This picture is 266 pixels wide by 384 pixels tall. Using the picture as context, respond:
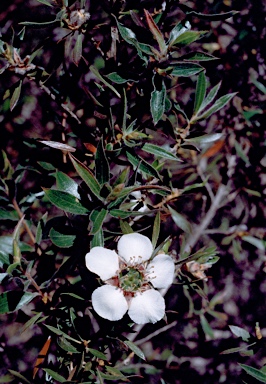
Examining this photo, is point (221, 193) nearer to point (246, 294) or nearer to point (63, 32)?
point (246, 294)

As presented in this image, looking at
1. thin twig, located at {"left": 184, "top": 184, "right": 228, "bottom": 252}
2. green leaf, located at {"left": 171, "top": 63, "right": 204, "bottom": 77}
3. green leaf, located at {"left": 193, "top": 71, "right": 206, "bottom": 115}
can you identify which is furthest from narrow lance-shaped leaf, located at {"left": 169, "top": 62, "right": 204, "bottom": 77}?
thin twig, located at {"left": 184, "top": 184, "right": 228, "bottom": 252}

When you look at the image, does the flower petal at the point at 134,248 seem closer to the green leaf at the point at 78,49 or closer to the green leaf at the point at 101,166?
the green leaf at the point at 101,166

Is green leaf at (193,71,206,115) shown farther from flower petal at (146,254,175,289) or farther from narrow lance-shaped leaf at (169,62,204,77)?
flower petal at (146,254,175,289)

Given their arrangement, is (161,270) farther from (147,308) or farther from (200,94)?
(200,94)

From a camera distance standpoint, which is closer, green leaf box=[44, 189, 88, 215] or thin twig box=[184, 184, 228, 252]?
green leaf box=[44, 189, 88, 215]

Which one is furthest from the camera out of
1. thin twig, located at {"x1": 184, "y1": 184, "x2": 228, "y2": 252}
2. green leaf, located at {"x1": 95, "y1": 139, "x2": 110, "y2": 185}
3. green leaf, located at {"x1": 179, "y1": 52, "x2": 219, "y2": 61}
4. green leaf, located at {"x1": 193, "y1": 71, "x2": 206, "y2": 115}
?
thin twig, located at {"x1": 184, "y1": 184, "x2": 228, "y2": 252}

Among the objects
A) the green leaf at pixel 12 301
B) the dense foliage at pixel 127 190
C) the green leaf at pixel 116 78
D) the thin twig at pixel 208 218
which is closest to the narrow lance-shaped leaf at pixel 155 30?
the dense foliage at pixel 127 190

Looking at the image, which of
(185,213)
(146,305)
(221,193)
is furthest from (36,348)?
(146,305)
